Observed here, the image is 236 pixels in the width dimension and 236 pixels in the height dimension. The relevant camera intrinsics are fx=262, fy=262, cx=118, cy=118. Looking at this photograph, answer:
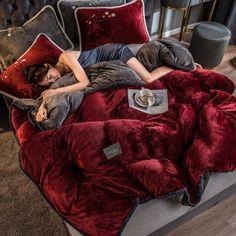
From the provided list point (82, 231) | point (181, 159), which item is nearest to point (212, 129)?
point (181, 159)

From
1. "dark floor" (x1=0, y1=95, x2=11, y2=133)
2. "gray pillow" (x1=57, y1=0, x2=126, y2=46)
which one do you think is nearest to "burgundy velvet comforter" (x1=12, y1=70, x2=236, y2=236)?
"dark floor" (x1=0, y1=95, x2=11, y2=133)

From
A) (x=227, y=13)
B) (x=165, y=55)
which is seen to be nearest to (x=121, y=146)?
(x=165, y=55)

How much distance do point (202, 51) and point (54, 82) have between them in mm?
1492

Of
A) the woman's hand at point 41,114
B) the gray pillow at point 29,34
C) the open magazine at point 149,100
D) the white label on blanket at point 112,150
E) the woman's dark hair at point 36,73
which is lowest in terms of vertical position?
the woman's hand at point 41,114

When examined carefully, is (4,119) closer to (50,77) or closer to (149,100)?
(50,77)

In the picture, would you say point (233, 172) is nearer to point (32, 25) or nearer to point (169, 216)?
point (169, 216)

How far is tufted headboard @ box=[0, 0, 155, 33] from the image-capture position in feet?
5.56

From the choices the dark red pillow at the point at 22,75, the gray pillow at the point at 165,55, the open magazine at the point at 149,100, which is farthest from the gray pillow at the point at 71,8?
the open magazine at the point at 149,100

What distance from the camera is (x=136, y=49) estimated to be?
1938 mm

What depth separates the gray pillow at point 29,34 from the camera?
1.64 metres

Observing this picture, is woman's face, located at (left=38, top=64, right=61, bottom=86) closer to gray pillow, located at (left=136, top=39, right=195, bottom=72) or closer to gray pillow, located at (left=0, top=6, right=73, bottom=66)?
gray pillow, located at (left=0, top=6, right=73, bottom=66)

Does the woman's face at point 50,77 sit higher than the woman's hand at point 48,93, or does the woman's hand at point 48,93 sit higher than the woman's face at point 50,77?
the woman's face at point 50,77

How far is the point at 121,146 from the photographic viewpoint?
1221 mm

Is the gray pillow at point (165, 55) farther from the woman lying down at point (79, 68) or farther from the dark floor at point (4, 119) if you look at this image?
the dark floor at point (4, 119)
